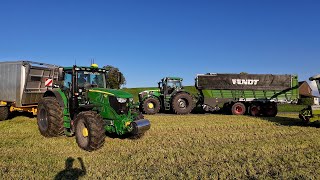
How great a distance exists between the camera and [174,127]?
12430 millimetres

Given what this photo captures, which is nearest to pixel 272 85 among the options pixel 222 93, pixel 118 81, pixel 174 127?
pixel 222 93

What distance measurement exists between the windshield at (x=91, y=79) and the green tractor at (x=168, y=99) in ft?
29.9

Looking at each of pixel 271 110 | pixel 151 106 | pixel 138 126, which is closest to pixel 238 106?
pixel 271 110

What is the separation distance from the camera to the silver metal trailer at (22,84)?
13477 millimetres

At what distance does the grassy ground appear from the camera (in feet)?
19.5

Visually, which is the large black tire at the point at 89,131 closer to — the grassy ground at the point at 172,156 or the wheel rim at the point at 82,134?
the wheel rim at the point at 82,134

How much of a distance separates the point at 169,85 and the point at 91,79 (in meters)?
10.0

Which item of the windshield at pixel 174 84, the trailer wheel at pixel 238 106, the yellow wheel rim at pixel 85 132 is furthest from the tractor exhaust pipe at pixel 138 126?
the trailer wheel at pixel 238 106

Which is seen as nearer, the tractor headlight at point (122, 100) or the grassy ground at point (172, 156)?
the grassy ground at point (172, 156)

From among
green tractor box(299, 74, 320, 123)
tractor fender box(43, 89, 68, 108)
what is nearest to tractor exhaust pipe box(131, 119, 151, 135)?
tractor fender box(43, 89, 68, 108)

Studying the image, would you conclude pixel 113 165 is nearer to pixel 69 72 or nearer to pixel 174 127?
pixel 69 72

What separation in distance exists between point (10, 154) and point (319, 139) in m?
8.92

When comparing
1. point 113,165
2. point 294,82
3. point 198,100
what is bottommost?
point 113,165

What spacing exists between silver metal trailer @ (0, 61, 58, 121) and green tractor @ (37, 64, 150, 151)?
151 inches
